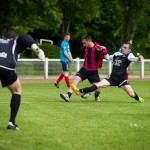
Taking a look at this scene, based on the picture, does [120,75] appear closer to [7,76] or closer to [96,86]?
[96,86]

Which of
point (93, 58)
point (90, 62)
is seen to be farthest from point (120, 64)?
point (90, 62)

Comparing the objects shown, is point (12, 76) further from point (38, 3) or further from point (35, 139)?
point (38, 3)

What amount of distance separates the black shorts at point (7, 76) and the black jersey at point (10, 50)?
0.21 ft

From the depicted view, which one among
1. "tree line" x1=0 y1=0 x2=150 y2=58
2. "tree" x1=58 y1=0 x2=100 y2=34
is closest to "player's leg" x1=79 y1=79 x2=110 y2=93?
"tree line" x1=0 y1=0 x2=150 y2=58

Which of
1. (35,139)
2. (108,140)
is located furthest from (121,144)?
(35,139)

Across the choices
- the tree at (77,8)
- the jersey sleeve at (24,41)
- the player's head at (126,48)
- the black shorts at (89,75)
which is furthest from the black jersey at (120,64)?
the tree at (77,8)

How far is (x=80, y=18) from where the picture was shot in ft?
165

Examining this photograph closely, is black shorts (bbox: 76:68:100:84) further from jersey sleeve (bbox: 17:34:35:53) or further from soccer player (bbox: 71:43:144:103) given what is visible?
jersey sleeve (bbox: 17:34:35:53)

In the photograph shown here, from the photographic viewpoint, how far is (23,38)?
30.9ft

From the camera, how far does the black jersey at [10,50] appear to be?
9.48m

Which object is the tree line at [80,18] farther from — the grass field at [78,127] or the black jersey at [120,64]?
the grass field at [78,127]

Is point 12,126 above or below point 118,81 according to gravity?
below

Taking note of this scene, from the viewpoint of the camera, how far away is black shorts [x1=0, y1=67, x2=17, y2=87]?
31.1 ft

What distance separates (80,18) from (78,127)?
40.8 metres
